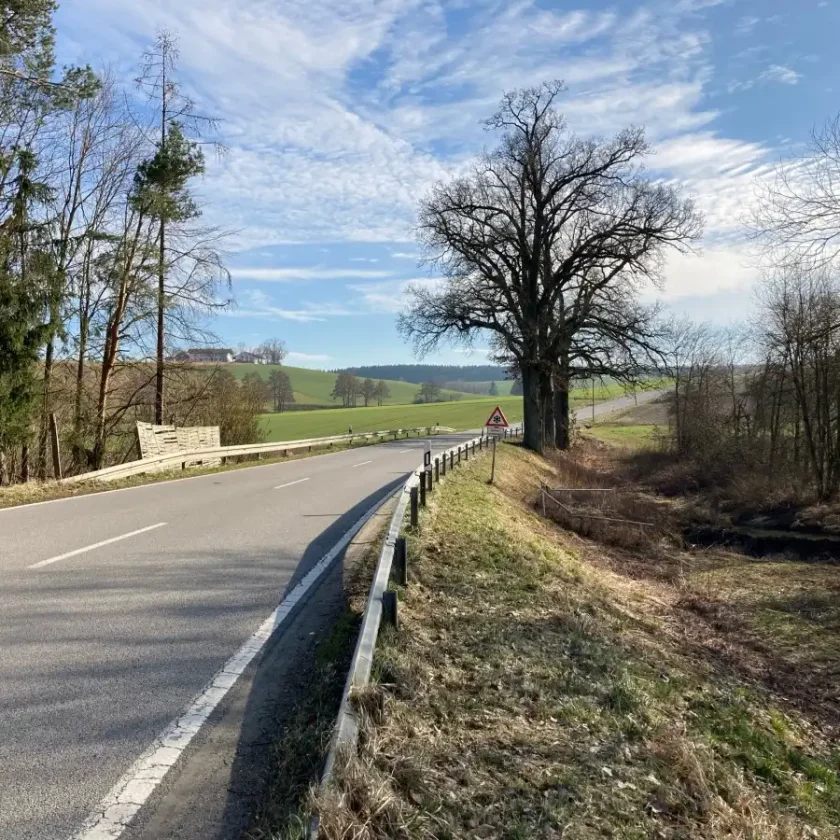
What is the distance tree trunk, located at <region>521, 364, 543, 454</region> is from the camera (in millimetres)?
32344

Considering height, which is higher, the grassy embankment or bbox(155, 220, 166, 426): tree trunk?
bbox(155, 220, 166, 426): tree trunk

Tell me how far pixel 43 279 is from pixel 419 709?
16.1 m

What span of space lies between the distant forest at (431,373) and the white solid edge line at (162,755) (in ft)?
515

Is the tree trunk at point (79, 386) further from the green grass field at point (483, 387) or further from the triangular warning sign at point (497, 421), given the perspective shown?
the green grass field at point (483, 387)

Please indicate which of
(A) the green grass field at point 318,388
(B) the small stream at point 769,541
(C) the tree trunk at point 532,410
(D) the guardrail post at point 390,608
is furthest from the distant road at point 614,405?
(D) the guardrail post at point 390,608

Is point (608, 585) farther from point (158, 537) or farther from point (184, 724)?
point (184, 724)

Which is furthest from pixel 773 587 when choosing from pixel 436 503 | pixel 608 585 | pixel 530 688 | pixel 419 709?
pixel 419 709

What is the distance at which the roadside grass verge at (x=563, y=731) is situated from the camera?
3480 mm

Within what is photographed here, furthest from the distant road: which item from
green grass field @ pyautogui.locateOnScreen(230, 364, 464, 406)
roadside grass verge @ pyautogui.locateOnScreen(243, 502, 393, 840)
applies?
roadside grass verge @ pyautogui.locateOnScreen(243, 502, 393, 840)

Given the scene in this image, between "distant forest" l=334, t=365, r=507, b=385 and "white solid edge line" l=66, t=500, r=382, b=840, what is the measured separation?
515 feet

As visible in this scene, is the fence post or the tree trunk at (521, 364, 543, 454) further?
the tree trunk at (521, 364, 543, 454)

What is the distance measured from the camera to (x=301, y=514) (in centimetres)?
1245

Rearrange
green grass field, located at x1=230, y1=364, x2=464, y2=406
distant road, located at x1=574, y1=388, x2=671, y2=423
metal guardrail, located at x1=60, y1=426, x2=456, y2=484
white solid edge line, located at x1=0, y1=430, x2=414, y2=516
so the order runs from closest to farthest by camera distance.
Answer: white solid edge line, located at x1=0, y1=430, x2=414, y2=516, metal guardrail, located at x1=60, y1=426, x2=456, y2=484, distant road, located at x1=574, y1=388, x2=671, y2=423, green grass field, located at x1=230, y1=364, x2=464, y2=406

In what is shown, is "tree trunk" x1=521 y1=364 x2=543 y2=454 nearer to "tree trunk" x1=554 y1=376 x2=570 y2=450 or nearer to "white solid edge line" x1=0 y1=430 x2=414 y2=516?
"tree trunk" x1=554 y1=376 x2=570 y2=450
